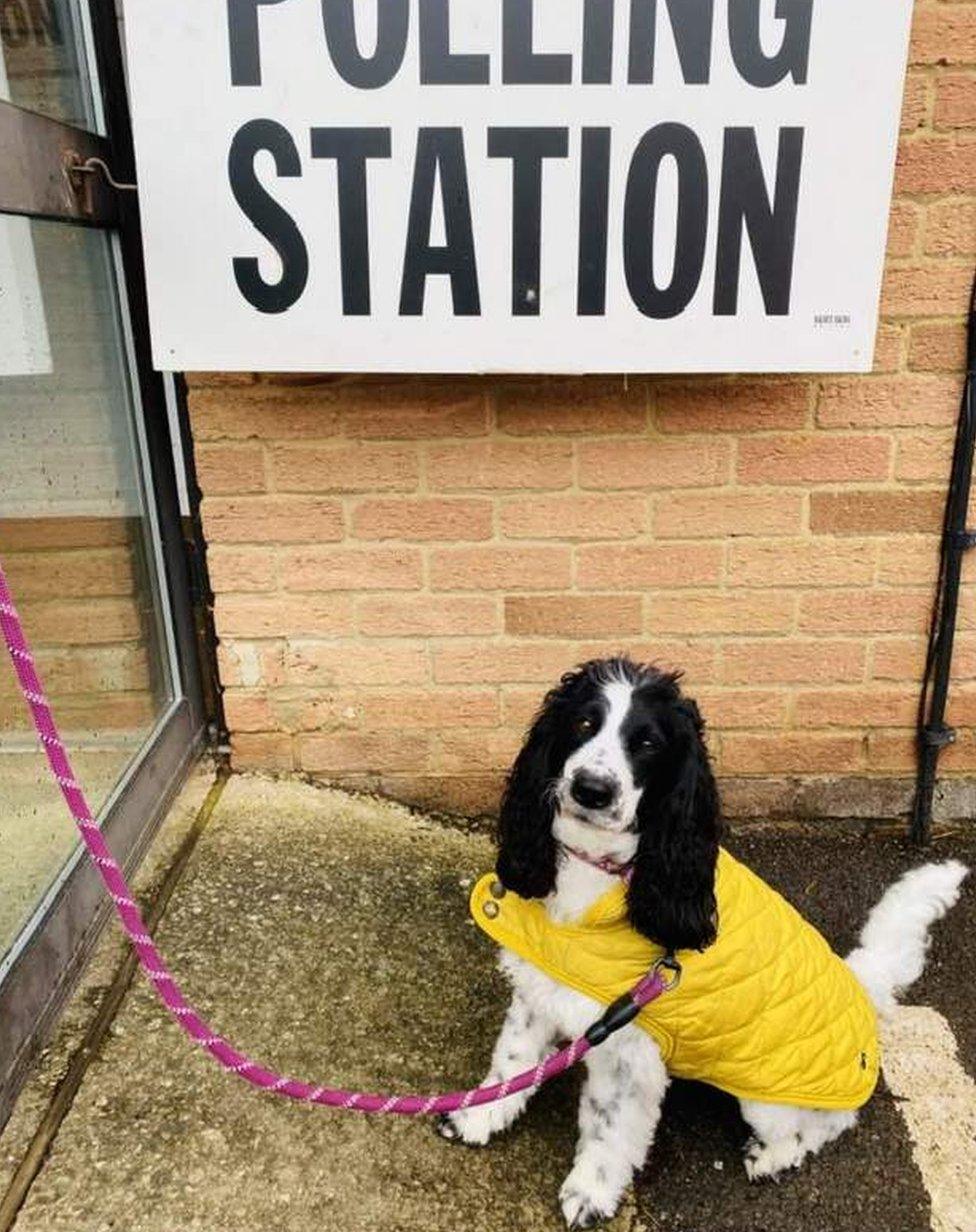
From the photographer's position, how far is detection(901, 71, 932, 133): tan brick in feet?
8.80

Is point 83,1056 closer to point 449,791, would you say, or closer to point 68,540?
point 68,540

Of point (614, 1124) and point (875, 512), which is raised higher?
point (875, 512)

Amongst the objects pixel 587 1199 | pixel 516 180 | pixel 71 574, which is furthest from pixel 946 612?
pixel 71 574

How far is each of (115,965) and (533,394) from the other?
1948mm

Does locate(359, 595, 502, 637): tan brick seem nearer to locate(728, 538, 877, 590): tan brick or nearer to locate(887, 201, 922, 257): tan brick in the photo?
locate(728, 538, 877, 590): tan brick

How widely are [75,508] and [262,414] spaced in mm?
603

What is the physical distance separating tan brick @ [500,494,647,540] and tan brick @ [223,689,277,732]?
1.01 metres

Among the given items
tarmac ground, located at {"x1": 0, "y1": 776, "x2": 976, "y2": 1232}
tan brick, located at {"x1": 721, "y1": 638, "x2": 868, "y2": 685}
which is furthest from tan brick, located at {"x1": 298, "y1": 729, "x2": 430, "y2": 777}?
tan brick, located at {"x1": 721, "y1": 638, "x2": 868, "y2": 685}

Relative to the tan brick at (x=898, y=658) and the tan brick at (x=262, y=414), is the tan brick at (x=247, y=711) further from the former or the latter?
the tan brick at (x=898, y=658)

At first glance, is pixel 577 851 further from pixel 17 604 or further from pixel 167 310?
pixel 167 310

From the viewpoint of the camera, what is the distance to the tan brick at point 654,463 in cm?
301

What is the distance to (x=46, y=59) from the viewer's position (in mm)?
2619

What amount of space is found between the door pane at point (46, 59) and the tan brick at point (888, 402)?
89.6 inches

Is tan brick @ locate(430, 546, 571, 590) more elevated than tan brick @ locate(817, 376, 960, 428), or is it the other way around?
tan brick @ locate(817, 376, 960, 428)
